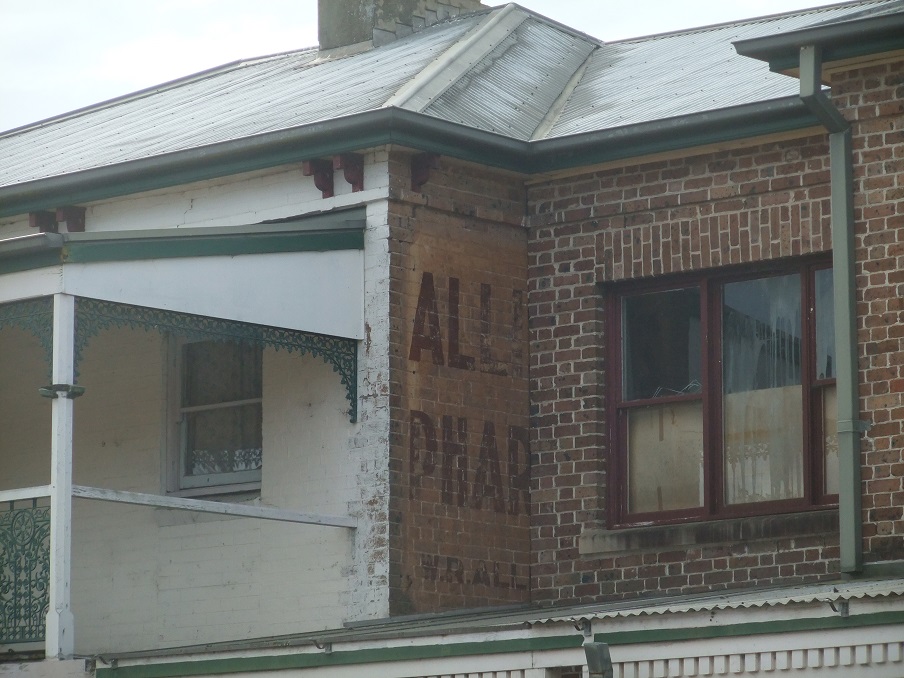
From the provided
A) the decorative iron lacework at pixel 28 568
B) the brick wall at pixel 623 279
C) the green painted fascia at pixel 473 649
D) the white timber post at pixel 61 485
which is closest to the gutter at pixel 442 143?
the brick wall at pixel 623 279

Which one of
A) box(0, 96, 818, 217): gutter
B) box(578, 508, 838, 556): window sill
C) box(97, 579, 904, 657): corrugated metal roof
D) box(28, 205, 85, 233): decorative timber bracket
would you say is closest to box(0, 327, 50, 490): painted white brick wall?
box(28, 205, 85, 233): decorative timber bracket

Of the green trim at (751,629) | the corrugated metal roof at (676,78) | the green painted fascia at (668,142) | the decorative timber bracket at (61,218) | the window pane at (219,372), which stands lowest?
the green trim at (751,629)

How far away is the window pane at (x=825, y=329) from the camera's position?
43.3ft

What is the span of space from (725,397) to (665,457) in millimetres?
629

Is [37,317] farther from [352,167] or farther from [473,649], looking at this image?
[473,649]

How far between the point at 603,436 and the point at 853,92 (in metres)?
3.35

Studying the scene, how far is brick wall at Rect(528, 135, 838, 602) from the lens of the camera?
1327 centimetres

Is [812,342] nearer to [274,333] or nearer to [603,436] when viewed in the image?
[603,436]

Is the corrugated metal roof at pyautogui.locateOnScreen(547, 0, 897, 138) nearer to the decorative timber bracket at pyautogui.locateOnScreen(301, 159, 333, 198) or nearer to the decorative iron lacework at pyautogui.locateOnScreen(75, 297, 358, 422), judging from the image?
the decorative timber bracket at pyautogui.locateOnScreen(301, 159, 333, 198)

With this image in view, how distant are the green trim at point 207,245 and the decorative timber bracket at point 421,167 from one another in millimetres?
550

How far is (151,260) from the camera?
12.8 m

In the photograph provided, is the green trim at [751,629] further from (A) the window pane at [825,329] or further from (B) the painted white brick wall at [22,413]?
(B) the painted white brick wall at [22,413]

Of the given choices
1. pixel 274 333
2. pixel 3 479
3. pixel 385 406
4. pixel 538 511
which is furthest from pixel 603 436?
pixel 3 479

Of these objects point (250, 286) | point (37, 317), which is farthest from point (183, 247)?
point (37, 317)
